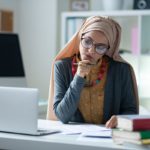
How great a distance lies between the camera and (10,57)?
9.41 ft

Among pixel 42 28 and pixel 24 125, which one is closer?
pixel 24 125

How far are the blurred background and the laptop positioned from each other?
98.6 inches

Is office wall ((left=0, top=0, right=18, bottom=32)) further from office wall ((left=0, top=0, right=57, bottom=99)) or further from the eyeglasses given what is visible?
the eyeglasses

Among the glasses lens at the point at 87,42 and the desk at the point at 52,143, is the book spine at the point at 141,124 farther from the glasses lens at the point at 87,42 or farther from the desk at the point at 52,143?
the glasses lens at the point at 87,42

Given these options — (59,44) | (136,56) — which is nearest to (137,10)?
(136,56)

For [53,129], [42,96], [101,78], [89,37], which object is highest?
[89,37]

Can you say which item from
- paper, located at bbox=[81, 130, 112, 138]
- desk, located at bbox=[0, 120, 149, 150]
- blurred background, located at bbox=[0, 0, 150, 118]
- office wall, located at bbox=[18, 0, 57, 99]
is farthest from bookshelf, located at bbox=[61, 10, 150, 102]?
desk, located at bbox=[0, 120, 149, 150]

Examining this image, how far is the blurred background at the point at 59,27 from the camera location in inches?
160

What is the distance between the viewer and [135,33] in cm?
407

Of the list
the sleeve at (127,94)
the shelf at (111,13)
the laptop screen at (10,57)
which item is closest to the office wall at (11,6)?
the shelf at (111,13)

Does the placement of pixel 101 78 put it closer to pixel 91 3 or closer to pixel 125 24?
pixel 125 24

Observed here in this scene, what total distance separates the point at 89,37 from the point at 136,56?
7.07ft

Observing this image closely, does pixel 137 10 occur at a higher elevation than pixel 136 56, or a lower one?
higher

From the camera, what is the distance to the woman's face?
1.97 meters
